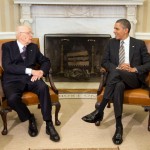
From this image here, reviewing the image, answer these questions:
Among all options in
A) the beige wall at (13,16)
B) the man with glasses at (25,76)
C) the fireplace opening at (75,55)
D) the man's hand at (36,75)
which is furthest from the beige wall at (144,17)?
the man's hand at (36,75)

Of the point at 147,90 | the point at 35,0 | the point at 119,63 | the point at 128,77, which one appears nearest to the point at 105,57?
the point at 119,63

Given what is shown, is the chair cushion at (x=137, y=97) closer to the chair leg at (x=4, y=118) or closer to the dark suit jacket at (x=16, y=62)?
the dark suit jacket at (x=16, y=62)

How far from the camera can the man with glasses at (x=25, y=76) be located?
112 inches

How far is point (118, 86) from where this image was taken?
2832 mm

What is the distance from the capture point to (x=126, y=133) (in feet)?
9.83

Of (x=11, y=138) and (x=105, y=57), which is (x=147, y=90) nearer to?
(x=105, y=57)

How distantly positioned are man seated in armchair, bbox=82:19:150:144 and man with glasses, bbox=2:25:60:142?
46cm

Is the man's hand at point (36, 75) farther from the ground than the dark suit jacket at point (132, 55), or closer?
closer

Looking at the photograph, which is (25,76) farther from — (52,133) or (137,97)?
(137,97)

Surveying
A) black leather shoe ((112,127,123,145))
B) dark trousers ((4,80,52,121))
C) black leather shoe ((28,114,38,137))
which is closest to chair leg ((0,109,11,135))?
dark trousers ((4,80,52,121))

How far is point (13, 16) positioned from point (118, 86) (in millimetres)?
2231

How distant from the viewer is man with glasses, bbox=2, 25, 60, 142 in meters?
2.85

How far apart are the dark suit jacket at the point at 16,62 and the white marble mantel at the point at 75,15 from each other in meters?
1.27

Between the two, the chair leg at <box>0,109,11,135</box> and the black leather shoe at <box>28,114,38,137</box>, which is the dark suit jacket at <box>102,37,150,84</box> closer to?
the black leather shoe at <box>28,114,38,137</box>
